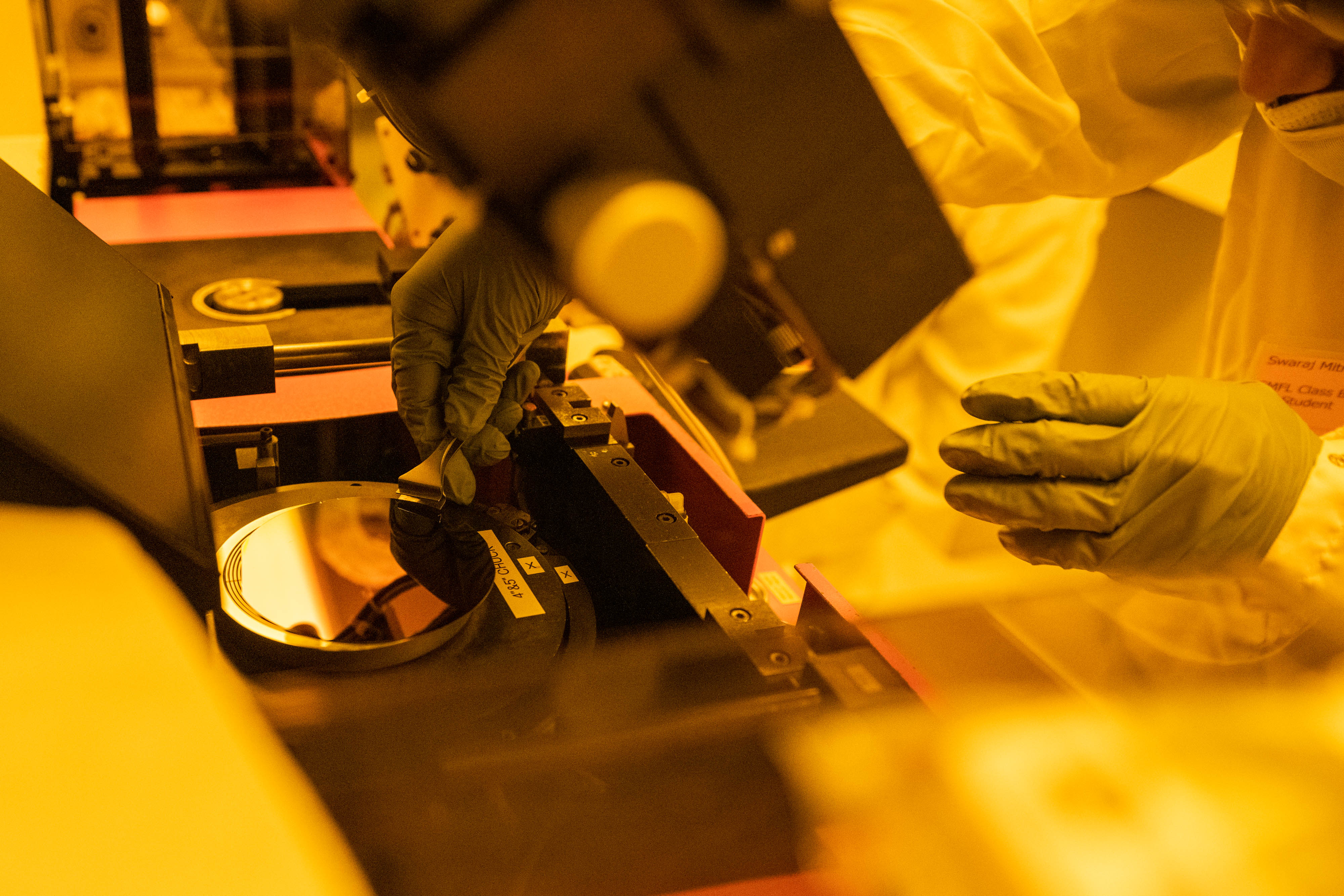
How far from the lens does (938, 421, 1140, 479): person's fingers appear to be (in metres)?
1.07

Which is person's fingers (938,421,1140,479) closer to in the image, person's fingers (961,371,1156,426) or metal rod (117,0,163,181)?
person's fingers (961,371,1156,426)

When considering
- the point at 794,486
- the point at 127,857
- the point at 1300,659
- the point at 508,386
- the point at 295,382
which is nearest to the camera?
the point at 127,857

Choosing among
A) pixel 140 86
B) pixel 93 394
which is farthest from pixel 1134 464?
pixel 140 86

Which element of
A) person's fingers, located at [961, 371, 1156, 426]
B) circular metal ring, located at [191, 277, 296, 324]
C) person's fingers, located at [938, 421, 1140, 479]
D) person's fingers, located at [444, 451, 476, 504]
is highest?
person's fingers, located at [961, 371, 1156, 426]

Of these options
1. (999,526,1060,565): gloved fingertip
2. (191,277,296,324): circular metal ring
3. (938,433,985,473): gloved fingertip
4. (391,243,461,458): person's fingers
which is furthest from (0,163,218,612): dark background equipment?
(999,526,1060,565): gloved fingertip

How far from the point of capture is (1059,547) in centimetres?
116

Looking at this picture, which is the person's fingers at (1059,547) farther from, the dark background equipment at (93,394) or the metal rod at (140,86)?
the metal rod at (140,86)

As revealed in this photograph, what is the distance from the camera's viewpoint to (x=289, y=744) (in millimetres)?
694

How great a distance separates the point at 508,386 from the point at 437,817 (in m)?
0.63

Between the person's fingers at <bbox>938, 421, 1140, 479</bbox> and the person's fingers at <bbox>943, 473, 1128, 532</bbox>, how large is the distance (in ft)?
0.05

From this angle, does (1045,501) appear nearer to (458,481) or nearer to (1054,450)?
(1054,450)

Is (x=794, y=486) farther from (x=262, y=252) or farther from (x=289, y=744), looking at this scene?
(x=289, y=744)

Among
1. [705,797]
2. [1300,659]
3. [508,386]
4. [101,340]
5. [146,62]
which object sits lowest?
[1300,659]

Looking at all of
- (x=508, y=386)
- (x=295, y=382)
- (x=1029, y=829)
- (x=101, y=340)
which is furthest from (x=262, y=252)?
(x=1029, y=829)
